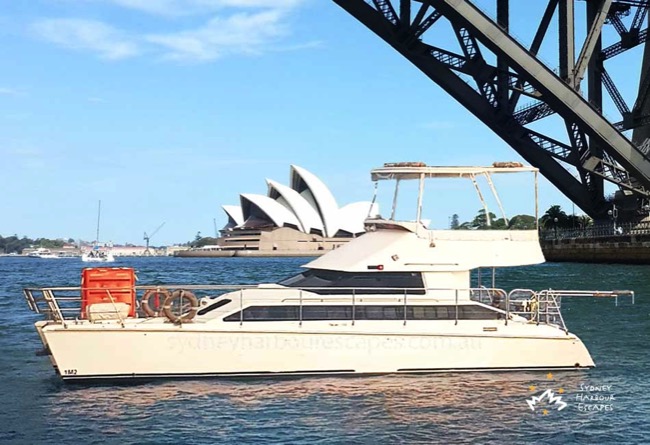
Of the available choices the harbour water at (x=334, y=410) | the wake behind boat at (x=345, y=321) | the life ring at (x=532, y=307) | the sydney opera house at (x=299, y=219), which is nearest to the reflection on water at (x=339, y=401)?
the harbour water at (x=334, y=410)

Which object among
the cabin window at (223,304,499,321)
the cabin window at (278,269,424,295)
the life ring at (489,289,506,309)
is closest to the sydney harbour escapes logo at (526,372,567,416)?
the cabin window at (223,304,499,321)

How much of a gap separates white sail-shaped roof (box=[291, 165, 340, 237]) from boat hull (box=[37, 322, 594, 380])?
12329cm

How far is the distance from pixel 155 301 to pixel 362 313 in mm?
3714

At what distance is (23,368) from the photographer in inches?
637

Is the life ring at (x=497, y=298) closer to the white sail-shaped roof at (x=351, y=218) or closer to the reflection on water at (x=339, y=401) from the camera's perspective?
the reflection on water at (x=339, y=401)

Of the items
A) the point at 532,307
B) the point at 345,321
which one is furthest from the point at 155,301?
the point at 532,307

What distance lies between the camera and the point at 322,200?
468 ft

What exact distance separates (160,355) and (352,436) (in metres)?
3.94

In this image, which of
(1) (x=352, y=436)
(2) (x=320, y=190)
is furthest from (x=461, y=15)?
(2) (x=320, y=190)

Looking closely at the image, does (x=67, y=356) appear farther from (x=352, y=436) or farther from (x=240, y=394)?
(x=352, y=436)

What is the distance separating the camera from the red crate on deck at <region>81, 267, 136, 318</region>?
14.5 metres

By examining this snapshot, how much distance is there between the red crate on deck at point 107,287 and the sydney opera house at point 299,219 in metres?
122

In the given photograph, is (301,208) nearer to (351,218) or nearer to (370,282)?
(351,218)

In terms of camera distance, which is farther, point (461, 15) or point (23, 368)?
point (461, 15)
